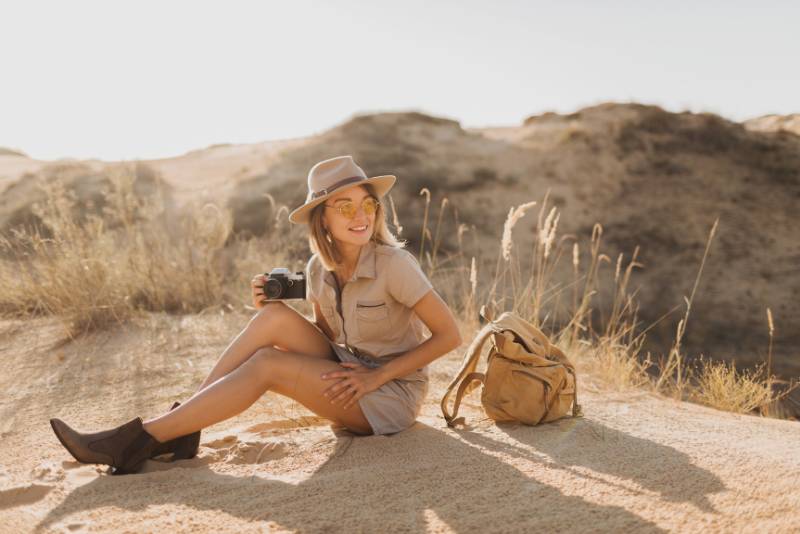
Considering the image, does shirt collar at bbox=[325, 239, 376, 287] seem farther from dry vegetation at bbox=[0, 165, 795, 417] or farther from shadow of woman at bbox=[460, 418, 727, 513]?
dry vegetation at bbox=[0, 165, 795, 417]

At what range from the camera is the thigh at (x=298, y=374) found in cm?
306

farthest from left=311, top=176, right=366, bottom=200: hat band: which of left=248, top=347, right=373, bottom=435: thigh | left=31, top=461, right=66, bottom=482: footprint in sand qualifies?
left=31, top=461, right=66, bottom=482: footprint in sand

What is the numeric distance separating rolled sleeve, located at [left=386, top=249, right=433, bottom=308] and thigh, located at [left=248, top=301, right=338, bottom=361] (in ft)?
1.40

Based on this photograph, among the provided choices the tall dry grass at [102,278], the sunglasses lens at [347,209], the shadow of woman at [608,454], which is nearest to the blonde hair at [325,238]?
the sunglasses lens at [347,209]

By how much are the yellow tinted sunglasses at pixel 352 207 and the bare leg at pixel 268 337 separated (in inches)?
19.4

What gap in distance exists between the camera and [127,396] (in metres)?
4.43

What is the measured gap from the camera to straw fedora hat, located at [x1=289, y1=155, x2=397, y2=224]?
10.0 feet

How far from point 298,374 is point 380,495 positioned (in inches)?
28.3

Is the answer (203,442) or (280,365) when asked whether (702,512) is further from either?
(203,442)

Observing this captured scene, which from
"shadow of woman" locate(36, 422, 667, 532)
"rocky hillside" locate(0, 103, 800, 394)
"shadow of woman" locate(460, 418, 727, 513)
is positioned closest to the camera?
"shadow of woman" locate(36, 422, 667, 532)

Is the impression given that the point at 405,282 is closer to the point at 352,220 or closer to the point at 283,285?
the point at 352,220

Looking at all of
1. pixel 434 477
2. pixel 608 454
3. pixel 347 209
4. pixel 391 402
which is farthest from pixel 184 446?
pixel 608 454

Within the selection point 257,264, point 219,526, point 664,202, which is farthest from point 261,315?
point 664,202

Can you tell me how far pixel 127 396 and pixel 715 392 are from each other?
3673 millimetres
